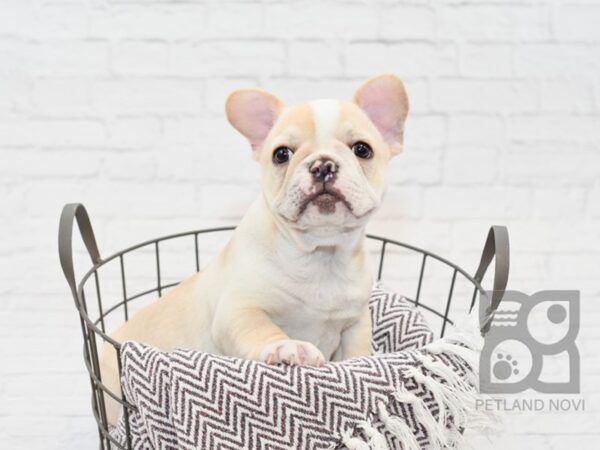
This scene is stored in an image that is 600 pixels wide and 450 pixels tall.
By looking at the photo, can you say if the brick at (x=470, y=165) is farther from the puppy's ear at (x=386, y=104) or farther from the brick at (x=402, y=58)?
the puppy's ear at (x=386, y=104)

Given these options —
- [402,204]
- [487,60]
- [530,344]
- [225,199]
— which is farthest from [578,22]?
[225,199]

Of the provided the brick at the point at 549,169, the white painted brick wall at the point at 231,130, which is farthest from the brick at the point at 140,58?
the brick at the point at 549,169

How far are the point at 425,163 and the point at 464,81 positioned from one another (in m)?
0.17

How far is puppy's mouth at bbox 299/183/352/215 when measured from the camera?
2.69 ft

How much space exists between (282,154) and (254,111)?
0.10 metres

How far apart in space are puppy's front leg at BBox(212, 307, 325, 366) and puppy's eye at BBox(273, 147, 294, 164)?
18 cm

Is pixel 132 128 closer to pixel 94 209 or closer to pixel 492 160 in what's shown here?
pixel 94 209

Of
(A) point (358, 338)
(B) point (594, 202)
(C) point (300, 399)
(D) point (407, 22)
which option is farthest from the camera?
(B) point (594, 202)

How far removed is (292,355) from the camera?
811mm

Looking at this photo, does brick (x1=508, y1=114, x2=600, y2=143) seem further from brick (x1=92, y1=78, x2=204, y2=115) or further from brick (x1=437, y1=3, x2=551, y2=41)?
brick (x1=92, y1=78, x2=204, y2=115)

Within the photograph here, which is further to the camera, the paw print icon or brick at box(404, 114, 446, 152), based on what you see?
brick at box(404, 114, 446, 152)

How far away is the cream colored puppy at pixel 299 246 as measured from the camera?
0.84 metres

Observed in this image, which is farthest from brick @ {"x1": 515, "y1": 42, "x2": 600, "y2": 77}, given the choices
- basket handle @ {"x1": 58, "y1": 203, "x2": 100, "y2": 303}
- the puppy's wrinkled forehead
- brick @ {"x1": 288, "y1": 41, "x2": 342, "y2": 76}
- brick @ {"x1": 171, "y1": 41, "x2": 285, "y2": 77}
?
basket handle @ {"x1": 58, "y1": 203, "x2": 100, "y2": 303}

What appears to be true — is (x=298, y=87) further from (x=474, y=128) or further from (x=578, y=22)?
(x=578, y=22)
